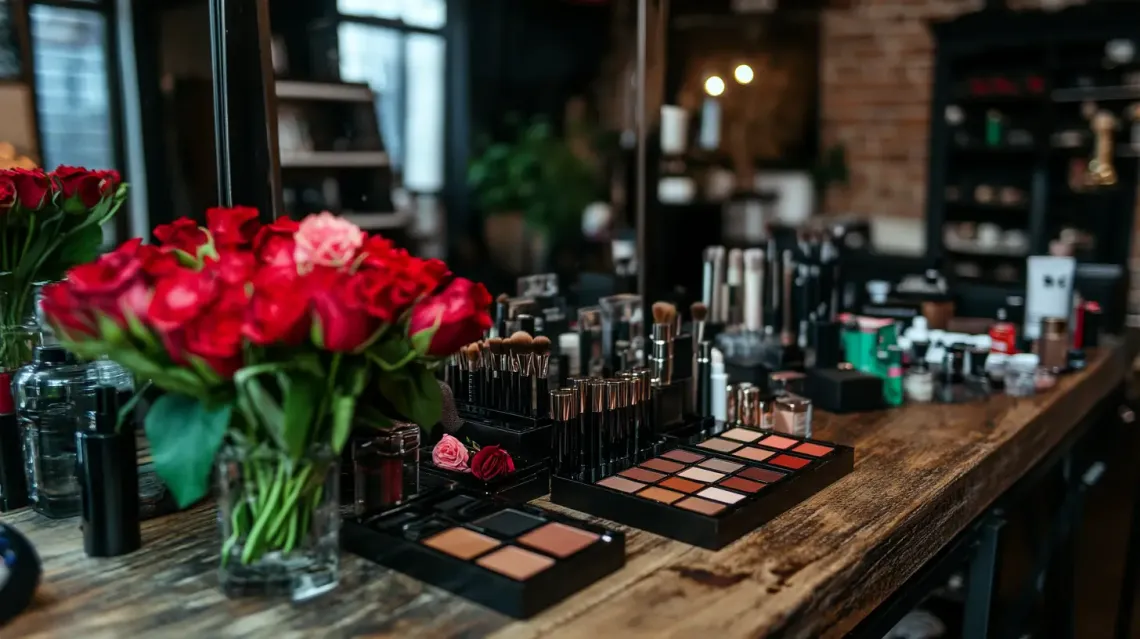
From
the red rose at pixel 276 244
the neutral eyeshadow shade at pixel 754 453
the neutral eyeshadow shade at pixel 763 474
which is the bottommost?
the neutral eyeshadow shade at pixel 763 474

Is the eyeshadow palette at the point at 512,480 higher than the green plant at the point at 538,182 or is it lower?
lower

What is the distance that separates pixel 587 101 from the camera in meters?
6.85

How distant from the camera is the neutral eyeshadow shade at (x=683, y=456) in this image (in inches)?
54.1

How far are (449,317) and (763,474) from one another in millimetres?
568

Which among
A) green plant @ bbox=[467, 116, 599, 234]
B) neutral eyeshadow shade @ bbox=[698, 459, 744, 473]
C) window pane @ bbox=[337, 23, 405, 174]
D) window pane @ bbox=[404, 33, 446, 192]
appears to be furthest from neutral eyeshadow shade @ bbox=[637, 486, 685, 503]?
window pane @ bbox=[404, 33, 446, 192]

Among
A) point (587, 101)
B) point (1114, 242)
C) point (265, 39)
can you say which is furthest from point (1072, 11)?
point (265, 39)

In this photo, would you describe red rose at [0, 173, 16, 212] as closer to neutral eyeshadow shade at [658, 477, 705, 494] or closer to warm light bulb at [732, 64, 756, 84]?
neutral eyeshadow shade at [658, 477, 705, 494]

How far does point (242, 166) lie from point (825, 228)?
1.34 meters

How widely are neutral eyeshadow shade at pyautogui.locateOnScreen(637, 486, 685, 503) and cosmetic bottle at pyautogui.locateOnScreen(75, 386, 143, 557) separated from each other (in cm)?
60

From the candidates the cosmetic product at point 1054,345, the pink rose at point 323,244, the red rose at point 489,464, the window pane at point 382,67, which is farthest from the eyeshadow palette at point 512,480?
the window pane at point 382,67

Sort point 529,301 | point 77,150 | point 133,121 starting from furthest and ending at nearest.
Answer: point 77,150, point 133,121, point 529,301

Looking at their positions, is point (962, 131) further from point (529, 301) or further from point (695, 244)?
point (529, 301)

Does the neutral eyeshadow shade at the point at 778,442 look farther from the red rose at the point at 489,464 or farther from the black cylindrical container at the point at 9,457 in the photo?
the black cylindrical container at the point at 9,457

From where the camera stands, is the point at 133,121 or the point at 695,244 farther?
the point at 695,244
